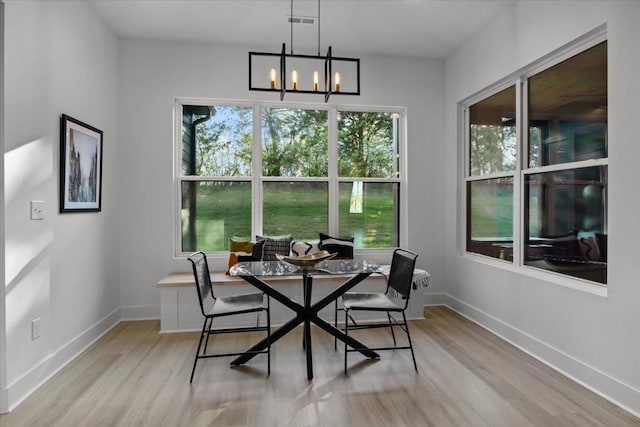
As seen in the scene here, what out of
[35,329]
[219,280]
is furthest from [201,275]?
[35,329]

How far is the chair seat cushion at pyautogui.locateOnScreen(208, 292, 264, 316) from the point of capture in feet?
9.14

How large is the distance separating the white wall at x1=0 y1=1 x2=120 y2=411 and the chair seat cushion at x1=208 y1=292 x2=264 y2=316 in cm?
120

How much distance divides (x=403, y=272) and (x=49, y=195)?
2.72 metres

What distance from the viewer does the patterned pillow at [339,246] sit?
4340 millimetres

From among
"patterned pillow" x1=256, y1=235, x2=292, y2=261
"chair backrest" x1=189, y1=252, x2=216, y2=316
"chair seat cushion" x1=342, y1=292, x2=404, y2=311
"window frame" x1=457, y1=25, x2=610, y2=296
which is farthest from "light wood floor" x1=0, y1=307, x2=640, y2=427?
"patterned pillow" x1=256, y1=235, x2=292, y2=261

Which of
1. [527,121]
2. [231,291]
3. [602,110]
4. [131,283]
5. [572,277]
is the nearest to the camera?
[602,110]

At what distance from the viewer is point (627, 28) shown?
238 centimetres

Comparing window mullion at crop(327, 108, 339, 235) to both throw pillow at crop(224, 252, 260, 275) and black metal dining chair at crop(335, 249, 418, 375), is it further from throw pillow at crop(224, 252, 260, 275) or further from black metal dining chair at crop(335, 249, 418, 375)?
black metal dining chair at crop(335, 249, 418, 375)

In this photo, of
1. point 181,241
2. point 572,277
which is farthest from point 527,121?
point 181,241

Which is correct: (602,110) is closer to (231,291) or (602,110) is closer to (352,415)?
(352,415)

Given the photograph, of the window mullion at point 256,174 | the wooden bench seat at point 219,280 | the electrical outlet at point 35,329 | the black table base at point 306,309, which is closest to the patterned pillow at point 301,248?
the wooden bench seat at point 219,280

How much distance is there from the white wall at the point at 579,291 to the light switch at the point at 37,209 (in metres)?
3.84

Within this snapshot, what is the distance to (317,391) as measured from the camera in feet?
8.34

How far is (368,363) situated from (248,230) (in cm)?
214
